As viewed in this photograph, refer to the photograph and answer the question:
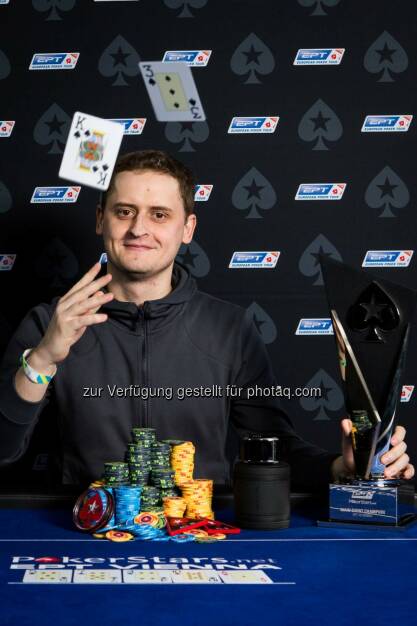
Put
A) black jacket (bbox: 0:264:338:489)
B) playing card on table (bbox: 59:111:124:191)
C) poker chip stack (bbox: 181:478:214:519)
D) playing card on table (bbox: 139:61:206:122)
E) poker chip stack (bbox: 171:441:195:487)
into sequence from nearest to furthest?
1. poker chip stack (bbox: 181:478:214:519)
2. poker chip stack (bbox: 171:441:195:487)
3. black jacket (bbox: 0:264:338:489)
4. playing card on table (bbox: 59:111:124:191)
5. playing card on table (bbox: 139:61:206:122)

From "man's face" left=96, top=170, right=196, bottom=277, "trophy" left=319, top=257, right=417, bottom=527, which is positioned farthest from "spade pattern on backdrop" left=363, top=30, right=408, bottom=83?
"trophy" left=319, top=257, right=417, bottom=527

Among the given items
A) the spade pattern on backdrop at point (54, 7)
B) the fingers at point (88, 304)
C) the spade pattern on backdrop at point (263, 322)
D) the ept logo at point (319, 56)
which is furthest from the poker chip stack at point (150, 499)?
the spade pattern on backdrop at point (54, 7)

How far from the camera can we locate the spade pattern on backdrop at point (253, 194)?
372 cm

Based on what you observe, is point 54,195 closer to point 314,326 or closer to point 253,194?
point 253,194

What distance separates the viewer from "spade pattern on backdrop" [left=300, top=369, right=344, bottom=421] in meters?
3.71

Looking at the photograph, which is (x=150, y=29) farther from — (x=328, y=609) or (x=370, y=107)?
(x=328, y=609)

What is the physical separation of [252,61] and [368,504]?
2385 millimetres

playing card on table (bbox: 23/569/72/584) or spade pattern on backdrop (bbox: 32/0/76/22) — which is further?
spade pattern on backdrop (bbox: 32/0/76/22)

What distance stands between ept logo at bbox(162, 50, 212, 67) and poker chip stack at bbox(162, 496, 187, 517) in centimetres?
234

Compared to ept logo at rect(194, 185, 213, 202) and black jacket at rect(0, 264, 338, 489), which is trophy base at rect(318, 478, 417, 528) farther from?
ept logo at rect(194, 185, 213, 202)

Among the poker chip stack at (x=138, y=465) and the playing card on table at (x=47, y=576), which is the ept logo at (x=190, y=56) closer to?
the poker chip stack at (x=138, y=465)

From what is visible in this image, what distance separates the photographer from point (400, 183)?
3.73 metres

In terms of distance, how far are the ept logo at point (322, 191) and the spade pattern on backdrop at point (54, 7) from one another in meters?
1.31

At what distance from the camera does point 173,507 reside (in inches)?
75.4
